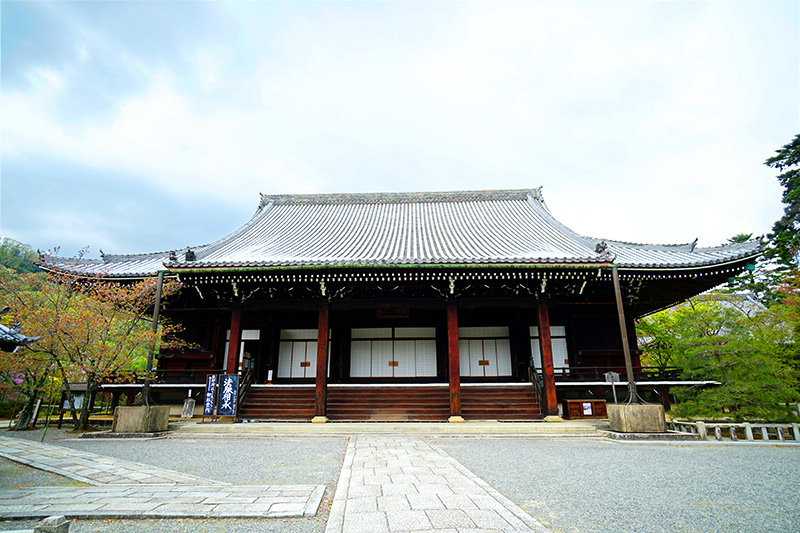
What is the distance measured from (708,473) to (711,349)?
5.75 meters

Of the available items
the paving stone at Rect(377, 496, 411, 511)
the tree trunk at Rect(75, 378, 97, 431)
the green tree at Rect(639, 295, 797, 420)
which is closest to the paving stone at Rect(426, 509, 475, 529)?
the paving stone at Rect(377, 496, 411, 511)

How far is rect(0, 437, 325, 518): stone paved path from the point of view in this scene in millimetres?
3400

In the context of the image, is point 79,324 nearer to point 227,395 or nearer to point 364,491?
point 227,395

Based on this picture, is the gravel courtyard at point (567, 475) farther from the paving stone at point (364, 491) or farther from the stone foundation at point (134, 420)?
the stone foundation at point (134, 420)

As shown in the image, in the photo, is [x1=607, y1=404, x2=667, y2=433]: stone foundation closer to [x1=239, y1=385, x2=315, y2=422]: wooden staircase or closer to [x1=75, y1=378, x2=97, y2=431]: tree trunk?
[x1=239, y1=385, x2=315, y2=422]: wooden staircase

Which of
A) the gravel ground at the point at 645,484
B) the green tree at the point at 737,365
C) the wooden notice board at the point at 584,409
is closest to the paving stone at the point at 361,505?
the gravel ground at the point at 645,484

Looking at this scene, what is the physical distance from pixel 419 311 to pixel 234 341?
6.30m

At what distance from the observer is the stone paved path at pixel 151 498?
134 inches

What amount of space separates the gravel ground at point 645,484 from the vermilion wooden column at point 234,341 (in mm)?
6777

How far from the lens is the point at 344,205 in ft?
65.3

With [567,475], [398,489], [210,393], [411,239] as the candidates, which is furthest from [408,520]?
[411,239]

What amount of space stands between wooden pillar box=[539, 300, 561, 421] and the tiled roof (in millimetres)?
1785

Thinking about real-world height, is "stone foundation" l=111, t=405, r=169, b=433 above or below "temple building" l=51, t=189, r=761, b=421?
below

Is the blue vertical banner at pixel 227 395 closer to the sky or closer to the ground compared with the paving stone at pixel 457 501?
closer to the sky
